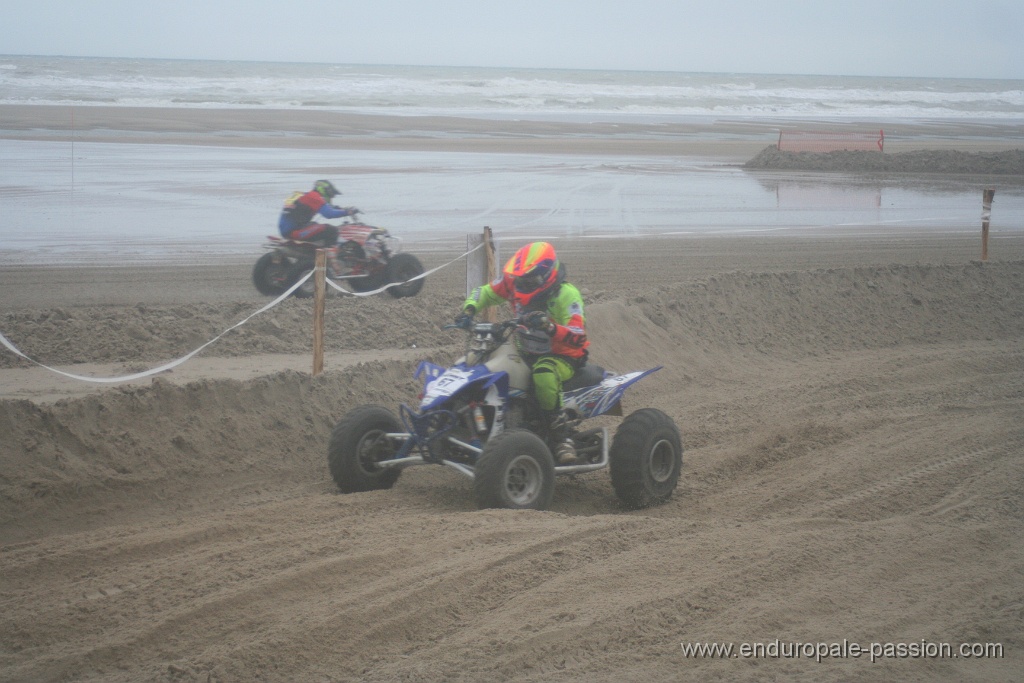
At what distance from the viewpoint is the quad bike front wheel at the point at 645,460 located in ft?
20.9

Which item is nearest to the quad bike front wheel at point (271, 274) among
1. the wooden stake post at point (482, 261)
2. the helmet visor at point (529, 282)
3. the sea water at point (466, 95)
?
the wooden stake post at point (482, 261)

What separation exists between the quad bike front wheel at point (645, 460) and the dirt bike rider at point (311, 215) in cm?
648

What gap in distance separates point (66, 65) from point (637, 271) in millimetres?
80138

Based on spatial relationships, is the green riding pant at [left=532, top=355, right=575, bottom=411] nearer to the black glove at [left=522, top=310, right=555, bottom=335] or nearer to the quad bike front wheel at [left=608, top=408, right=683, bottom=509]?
the black glove at [left=522, top=310, right=555, bottom=335]

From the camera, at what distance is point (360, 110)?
52344 mm

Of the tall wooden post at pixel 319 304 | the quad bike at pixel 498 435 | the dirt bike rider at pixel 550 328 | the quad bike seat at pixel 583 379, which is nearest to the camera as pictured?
the quad bike at pixel 498 435

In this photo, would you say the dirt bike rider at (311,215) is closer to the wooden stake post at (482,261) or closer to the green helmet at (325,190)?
the green helmet at (325,190)

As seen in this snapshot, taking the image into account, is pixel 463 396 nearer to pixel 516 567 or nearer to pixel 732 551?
pixel 516 567

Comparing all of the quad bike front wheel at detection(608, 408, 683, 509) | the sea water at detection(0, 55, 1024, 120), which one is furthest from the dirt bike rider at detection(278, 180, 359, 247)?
the sea water at detection(0, 55, 1024, 120)

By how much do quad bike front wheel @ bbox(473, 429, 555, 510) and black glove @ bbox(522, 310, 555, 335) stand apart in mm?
685

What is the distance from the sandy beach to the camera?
13.4 ft

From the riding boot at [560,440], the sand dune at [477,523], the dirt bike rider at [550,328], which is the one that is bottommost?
the sand dune at [477,523]

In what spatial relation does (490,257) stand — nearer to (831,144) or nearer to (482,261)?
(482,261)

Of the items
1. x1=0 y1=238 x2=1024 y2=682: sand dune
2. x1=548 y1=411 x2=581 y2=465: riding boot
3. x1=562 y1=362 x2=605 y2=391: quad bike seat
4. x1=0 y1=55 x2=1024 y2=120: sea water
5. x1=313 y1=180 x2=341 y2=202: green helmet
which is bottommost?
x1=0 y1=238 x2=1024 y2=682: sand dune
